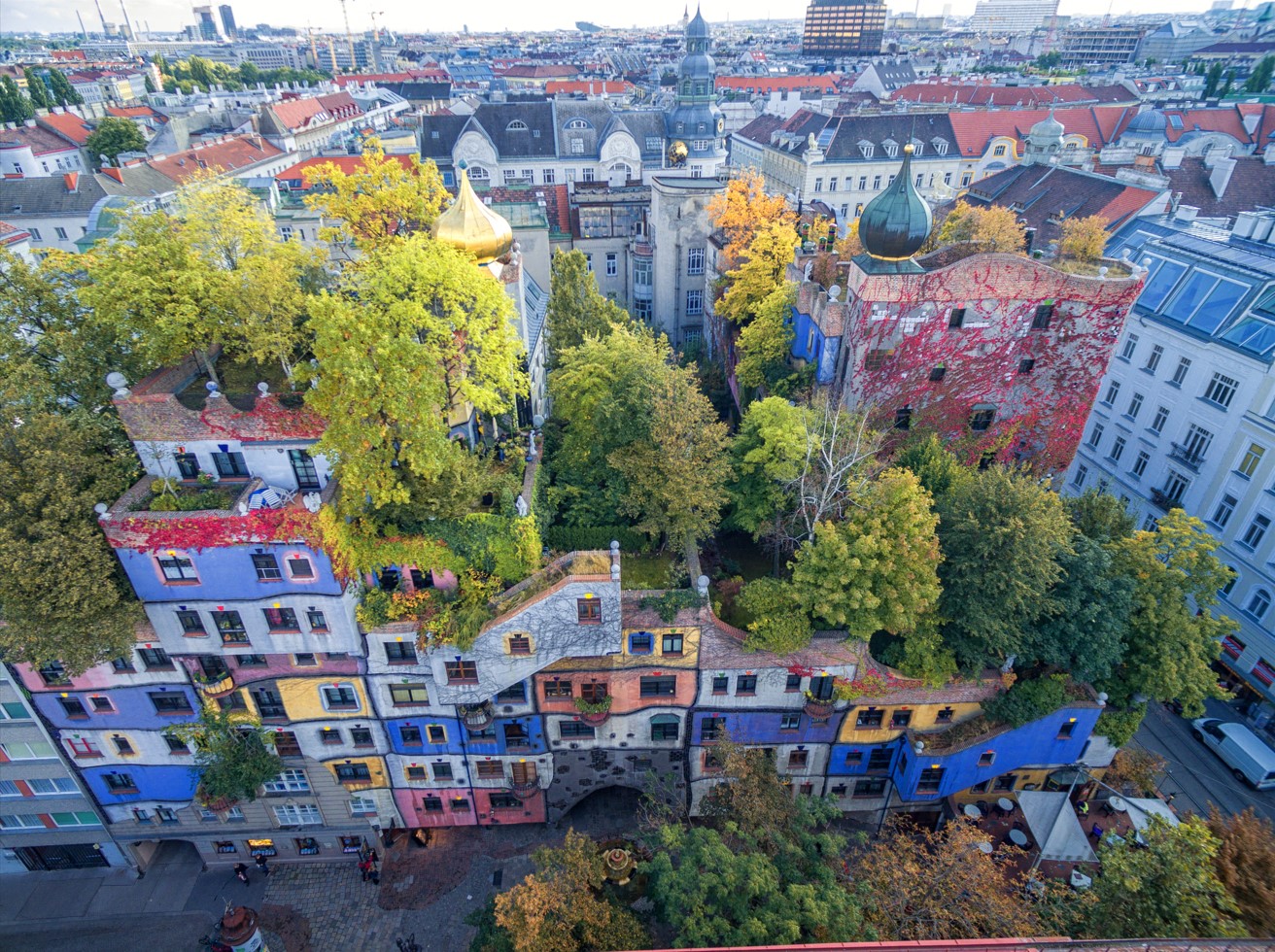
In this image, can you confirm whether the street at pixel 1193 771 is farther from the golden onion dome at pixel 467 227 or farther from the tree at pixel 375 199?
the tree at pixel 375 199

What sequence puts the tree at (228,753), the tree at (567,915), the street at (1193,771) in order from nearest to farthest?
1. the tree at (567,915)
2. the tree at (228,753)
3. the street at (1193,771)

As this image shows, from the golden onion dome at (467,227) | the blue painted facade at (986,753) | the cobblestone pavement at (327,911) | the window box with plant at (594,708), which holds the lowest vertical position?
the cobblestone pavement at (327,911)

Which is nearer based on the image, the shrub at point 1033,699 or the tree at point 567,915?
the tree at point 567,915

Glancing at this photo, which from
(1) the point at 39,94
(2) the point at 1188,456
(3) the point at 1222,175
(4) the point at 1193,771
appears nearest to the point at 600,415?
(4) the point at 1193,771

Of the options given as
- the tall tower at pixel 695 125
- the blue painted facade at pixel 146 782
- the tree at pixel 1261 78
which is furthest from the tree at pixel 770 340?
the tree at pixel 1261 78

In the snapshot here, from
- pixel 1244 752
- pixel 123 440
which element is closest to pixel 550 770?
pixel 123 440

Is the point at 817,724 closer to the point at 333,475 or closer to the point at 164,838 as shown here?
the point at 333,475

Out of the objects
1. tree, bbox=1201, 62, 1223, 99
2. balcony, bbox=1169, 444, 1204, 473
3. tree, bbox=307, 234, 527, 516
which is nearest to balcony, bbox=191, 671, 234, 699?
tree, bbox=307, 234, 527, 516

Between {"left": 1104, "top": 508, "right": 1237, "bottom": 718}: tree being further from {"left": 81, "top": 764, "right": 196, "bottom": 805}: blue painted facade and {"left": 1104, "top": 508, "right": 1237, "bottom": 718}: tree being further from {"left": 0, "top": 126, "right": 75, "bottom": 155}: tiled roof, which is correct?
{"left": 0, "top": 126, "right": 75, "bottom": 155}: tiled roof
